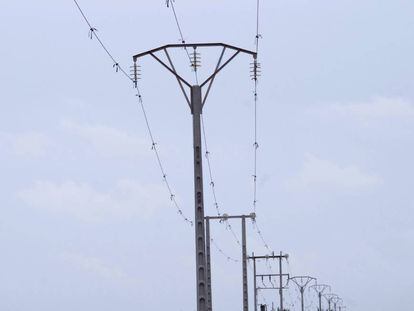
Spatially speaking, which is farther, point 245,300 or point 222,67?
point 245,300

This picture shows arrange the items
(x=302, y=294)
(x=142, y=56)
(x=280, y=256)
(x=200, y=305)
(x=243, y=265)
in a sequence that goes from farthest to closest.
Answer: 1. (x=302, y=294)
2. (x=280, y=256)
3. (x=243, y=265)
4. (x=142, y=56)
5. (x=200, y=305)

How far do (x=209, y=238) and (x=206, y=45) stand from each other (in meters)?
32.8

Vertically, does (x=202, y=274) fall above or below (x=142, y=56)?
below

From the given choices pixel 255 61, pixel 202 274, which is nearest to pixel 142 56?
pixel 255 61

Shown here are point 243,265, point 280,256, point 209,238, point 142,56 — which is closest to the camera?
point 142,56

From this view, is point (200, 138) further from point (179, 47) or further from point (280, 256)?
point (280, 256)

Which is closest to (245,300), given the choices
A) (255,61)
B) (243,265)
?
(243,265)

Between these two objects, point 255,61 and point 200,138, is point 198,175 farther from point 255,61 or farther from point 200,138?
point 255,61

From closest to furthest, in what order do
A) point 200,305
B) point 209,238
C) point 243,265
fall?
point 200,305, point 209,238, point 243,265

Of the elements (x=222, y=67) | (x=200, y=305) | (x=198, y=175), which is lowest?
(x=200, y=305)

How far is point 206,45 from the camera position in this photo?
1574 inches

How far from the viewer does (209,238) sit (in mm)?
71688

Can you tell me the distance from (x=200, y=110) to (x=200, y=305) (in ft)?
20.9

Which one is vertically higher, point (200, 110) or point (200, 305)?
point (200, 110)
